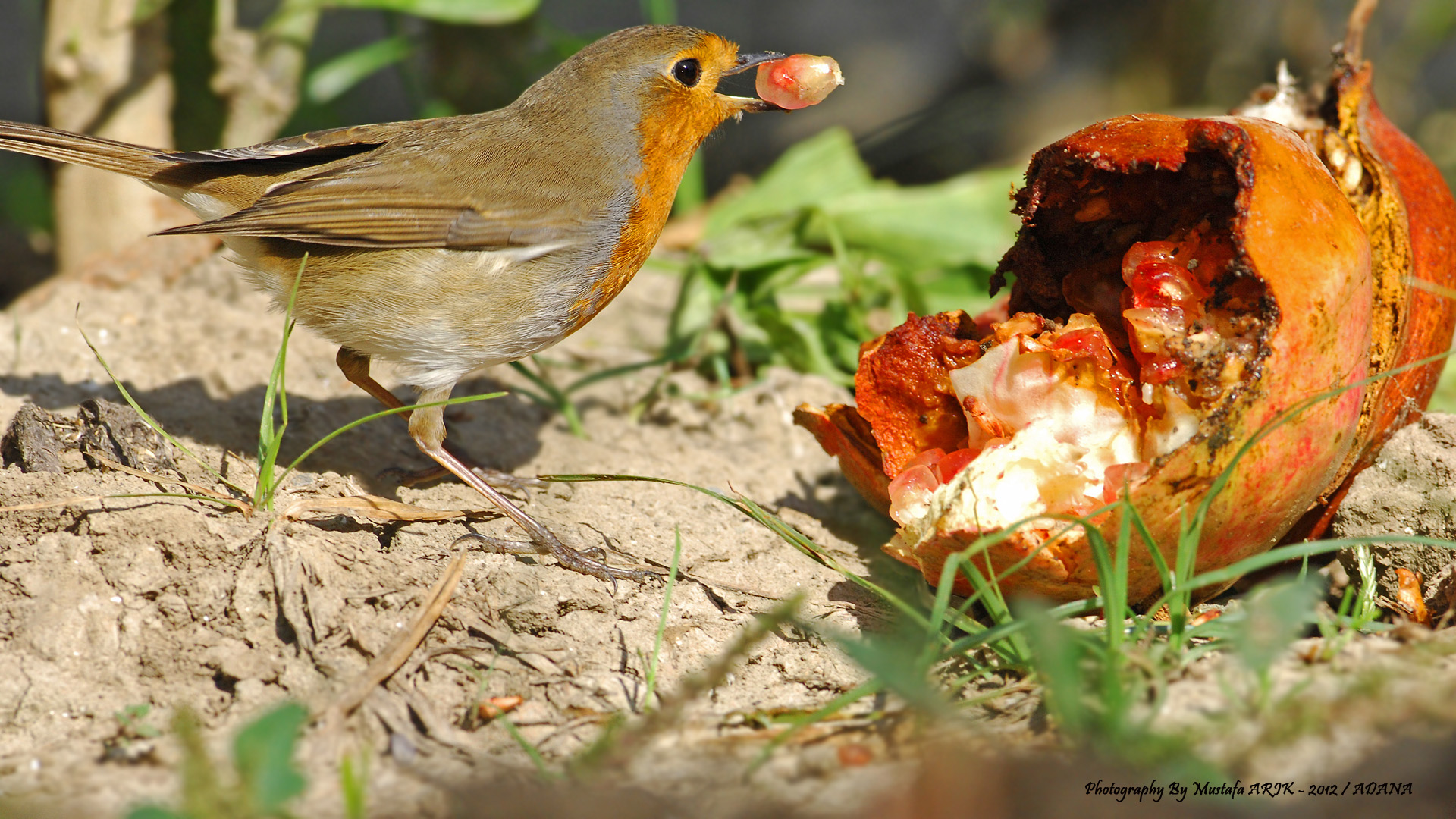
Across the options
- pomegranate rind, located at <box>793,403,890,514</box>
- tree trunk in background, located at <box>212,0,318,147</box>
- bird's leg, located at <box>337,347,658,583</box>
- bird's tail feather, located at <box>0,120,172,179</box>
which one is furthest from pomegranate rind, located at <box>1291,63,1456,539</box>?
tree trunk in background, located at <box>212,0,318,147</box>

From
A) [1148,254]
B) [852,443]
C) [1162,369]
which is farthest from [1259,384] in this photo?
[852,443]

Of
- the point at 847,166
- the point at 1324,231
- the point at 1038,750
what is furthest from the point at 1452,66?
the point at 1038,750

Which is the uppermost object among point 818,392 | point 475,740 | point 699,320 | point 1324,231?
point 1324,231

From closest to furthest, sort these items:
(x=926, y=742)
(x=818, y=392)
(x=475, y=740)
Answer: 1. (x=926, y=742)
2. (x=475, y=740)
3. (x=818, y=392)

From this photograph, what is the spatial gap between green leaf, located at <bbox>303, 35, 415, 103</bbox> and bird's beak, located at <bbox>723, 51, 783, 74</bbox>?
1869 millimetres

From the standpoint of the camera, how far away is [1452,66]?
7336 mm

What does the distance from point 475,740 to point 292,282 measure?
163 cm

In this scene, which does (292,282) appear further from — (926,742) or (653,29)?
(926,742)

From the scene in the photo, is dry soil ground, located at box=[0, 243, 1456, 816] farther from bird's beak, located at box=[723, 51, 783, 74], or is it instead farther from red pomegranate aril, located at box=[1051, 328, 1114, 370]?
bird's beak, located at box=[723, 51, 783, 74]

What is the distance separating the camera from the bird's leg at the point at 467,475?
264 cm

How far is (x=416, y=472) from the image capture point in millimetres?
3268

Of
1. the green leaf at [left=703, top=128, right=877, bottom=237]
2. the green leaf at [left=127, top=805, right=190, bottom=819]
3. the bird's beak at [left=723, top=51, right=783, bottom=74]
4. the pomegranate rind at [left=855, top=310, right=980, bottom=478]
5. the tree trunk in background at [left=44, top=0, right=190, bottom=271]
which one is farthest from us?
the green leaf at [left=703, top=128, right=877, bottom=237]

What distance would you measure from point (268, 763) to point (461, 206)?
1.95 metres

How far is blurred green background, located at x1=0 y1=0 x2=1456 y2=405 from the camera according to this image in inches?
171
